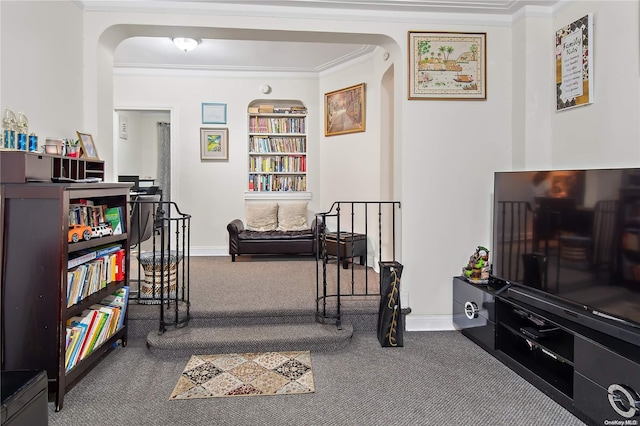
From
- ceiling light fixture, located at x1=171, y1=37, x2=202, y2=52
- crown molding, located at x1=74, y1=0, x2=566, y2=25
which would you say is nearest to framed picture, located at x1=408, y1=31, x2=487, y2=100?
crown molding, located at x1=74, y1=0, x2=566, y2=25

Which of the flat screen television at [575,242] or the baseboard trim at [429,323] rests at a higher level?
the flat screen television at [575,242]

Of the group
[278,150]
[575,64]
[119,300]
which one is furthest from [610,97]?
[278,150]

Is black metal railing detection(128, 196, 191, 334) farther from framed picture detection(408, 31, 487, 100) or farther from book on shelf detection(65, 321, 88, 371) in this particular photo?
framed picture detection(408, 31, 487, 100)

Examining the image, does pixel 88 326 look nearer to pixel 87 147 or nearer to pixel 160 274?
pixel 160 274

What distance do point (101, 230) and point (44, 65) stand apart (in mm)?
1179

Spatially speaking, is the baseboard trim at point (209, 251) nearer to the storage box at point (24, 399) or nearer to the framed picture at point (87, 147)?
the framed picture at point (87, 147)

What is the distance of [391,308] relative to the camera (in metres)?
3.00

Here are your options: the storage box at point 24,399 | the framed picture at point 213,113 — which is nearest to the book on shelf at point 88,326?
the storage box at point 24,399

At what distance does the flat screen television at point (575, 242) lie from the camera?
2.00m

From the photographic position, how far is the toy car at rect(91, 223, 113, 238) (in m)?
2.60

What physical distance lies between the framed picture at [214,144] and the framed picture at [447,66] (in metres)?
3.30

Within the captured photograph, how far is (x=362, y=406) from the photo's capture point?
7.18ft

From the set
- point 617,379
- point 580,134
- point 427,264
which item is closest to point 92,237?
point 427,264

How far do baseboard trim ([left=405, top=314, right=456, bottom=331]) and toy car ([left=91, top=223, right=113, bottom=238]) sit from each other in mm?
2494
